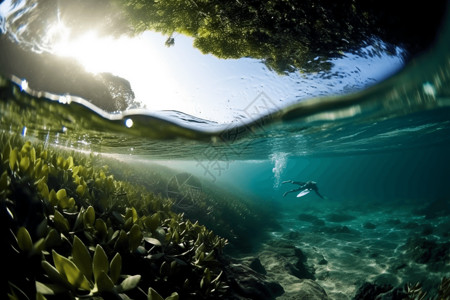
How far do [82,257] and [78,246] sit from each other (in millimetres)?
133

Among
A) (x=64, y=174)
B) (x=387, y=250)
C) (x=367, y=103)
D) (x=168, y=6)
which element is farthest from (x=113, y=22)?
(x=387, y=250)

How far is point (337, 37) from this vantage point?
16.6 feet

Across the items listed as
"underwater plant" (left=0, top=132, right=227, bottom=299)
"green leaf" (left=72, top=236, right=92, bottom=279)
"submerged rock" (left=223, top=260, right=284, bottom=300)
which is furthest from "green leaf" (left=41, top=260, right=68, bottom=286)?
"submerged rock" (left=223, top=260, right=284, bottom=300)

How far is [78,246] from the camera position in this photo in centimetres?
224

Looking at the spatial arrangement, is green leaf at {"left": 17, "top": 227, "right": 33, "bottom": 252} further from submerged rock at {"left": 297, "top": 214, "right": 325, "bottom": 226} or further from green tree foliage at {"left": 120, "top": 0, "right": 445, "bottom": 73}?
submerged rock at {"left": 297, "top": 214, "right": 325, "bottom": 226}

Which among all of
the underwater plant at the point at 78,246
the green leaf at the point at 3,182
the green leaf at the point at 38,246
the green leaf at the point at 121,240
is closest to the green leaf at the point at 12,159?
the underwater plant at the point at 78,246

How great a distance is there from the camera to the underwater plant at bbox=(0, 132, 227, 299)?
2.20m

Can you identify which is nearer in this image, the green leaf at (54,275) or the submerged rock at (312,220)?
the green leaf at (54,275)

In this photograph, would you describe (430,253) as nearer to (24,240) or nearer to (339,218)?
(339,218)

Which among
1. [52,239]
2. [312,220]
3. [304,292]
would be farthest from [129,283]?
[312,220]

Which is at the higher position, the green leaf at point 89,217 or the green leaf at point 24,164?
the green leaf at point 24,164

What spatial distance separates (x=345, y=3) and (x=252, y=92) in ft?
10.5

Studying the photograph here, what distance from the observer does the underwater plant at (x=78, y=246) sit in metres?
2.20

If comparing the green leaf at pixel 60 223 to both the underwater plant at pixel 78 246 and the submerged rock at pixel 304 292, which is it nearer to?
the underwater plant at pixel 78 246
